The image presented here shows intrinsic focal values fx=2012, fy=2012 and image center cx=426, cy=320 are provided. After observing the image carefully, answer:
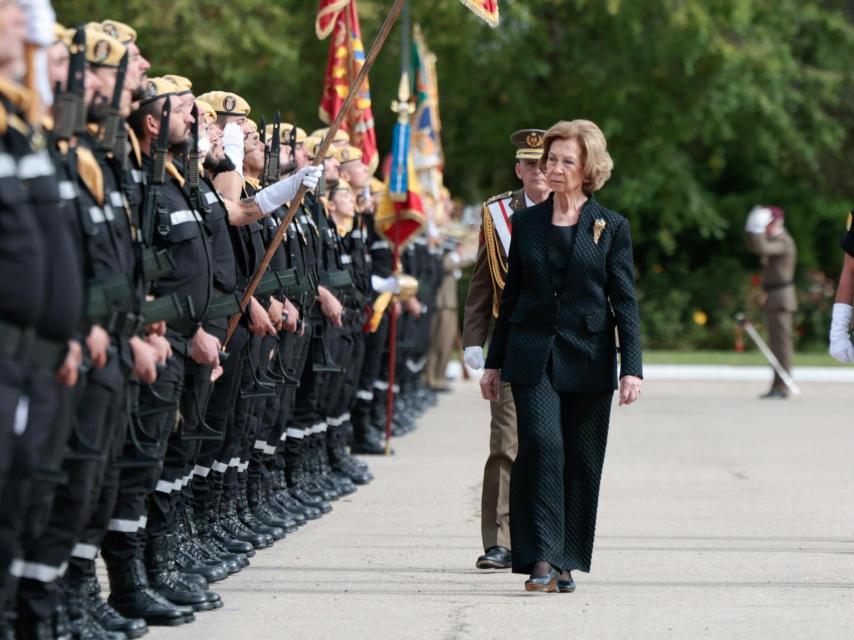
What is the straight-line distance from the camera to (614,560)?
10336 mm

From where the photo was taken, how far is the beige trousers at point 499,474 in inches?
396

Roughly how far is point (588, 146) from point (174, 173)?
1.86m

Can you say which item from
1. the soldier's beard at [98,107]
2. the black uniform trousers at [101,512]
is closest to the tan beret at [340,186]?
the soldier's beard at [98,107]

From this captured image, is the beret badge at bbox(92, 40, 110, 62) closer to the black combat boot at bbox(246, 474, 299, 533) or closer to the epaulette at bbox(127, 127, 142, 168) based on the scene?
the epaulette at bbox(127, 127, 142, 168)

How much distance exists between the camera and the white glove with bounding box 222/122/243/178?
10.5m

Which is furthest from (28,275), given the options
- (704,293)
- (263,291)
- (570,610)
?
(704,293)

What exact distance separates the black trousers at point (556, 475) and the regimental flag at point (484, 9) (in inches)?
108

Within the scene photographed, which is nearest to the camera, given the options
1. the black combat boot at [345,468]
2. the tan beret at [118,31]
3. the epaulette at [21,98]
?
the epaulette at [21,98]

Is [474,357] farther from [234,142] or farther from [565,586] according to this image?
[234,142]

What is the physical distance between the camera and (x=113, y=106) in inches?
287

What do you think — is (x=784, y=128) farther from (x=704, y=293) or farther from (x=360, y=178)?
(x=360, y=178)

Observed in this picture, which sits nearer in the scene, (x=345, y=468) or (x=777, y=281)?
(x=345, y=468)

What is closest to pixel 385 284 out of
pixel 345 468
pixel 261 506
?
pixel 345 468

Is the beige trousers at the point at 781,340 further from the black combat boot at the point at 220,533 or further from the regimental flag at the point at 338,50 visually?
the black combat boot at the point at 220,533
